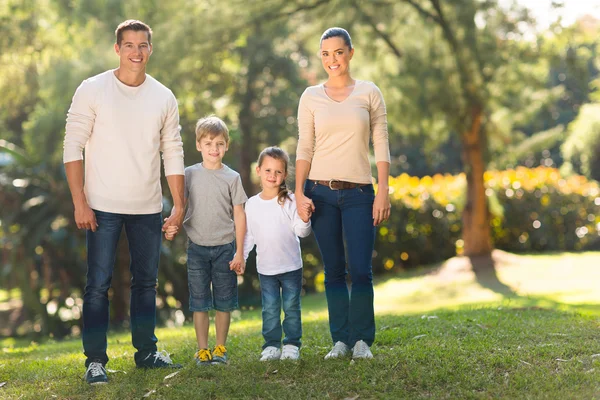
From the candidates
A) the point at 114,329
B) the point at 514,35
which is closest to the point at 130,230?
the point at 114,329

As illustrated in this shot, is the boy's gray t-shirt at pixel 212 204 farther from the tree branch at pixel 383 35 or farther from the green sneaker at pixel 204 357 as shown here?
the tree branch at pixel 383 35

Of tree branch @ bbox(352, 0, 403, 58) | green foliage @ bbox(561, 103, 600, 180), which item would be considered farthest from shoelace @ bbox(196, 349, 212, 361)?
green foliage @ bbox(561, 103, 600, 180)

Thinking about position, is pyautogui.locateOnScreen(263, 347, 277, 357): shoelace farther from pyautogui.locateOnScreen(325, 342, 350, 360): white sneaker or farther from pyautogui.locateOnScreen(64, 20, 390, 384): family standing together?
pyautogui.locateOnScreen(325, 342, 350, 360): white sneaker

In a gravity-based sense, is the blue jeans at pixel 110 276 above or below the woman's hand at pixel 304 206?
below

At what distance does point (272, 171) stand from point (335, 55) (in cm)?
88

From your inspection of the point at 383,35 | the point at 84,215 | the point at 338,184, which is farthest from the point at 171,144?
the point at 383,35

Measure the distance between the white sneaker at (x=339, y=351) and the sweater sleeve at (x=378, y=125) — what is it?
49.6 inches

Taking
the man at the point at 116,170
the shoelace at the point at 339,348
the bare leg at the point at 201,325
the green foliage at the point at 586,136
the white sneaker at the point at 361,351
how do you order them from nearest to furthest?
the man at the point at 116,170
the white sneaker at the point at 361,351
the shoelace at the point at 339,348
the bare leg at the point at 201,325
the green foliage at the point at 586,136

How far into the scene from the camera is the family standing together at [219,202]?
4.87 meters

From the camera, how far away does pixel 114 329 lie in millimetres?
11859

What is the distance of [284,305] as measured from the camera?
5.16m

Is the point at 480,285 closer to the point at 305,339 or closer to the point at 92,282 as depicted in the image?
the point at 305,339

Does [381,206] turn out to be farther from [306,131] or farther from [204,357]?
[204,357]

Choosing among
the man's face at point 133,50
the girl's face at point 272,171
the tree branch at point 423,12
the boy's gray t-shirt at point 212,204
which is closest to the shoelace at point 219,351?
the boy's gray t-shirt at point 212,204
